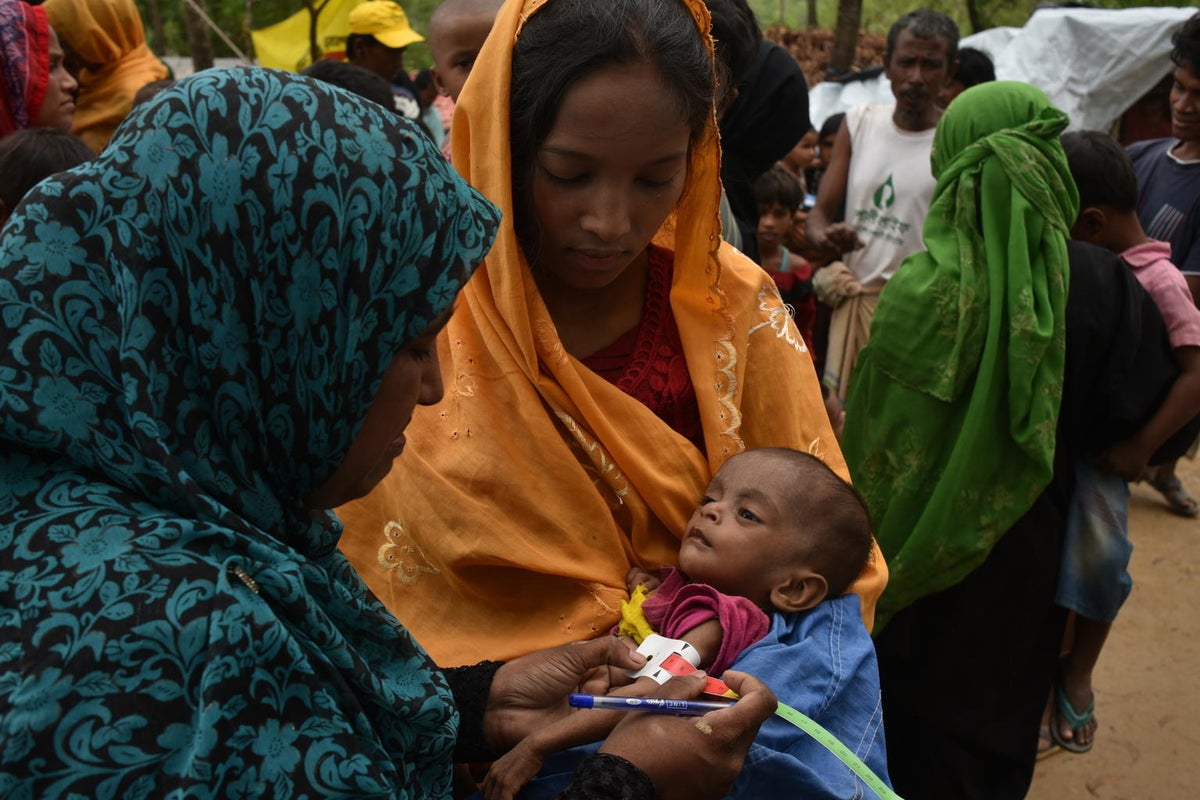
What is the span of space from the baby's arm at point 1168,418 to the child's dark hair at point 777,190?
2.02 metres

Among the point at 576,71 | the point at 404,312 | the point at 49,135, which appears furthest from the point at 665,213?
the point at 49,135

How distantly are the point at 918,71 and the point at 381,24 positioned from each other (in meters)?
3.51

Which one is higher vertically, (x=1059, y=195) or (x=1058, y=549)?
(x=1059, y=195)

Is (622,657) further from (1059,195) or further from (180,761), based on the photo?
(1059,195)

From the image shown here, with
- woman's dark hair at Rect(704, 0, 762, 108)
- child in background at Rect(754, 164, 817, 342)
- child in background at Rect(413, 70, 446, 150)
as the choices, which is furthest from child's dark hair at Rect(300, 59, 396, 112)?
woman's dark hair at Rect(704, 0, 762, 108)

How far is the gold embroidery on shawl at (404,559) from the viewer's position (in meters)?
2.04

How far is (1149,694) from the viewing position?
5012 millimetres

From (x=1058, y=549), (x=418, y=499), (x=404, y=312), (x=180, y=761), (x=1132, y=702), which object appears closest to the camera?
(x=180, y=761)

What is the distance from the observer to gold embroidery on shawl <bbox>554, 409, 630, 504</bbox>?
2.01m

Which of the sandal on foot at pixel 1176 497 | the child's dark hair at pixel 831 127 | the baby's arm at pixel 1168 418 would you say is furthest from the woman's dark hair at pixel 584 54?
the child's dark hair at pixel 831 127

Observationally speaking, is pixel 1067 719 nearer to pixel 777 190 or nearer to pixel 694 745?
pixel 777 190

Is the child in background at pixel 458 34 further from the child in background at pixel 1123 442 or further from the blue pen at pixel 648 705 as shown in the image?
the blue pen at pixel 648 705

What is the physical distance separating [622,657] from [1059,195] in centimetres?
259

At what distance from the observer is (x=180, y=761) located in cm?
106
